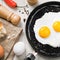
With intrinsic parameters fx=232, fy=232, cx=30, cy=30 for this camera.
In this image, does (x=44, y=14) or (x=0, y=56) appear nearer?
(x=0, y=56)

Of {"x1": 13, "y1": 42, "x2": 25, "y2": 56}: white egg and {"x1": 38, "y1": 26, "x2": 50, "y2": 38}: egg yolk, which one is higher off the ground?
{"x1": 38, "y1": 26, "x2": 50, "y2": 38}: egg yolk

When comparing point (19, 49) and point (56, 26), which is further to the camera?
point (56, 26)

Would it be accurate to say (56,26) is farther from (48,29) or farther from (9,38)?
(9,38)

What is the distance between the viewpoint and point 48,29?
119 cm

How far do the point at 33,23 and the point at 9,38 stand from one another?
5.9 inches

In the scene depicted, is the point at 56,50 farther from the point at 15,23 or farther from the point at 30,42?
the point at 15,23

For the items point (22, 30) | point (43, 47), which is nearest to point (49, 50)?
point (43, 47)

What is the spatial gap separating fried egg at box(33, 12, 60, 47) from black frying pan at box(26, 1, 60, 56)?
0.06ft

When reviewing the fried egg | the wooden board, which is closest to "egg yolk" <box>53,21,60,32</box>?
the fried egg

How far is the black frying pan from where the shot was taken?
1.15 metres

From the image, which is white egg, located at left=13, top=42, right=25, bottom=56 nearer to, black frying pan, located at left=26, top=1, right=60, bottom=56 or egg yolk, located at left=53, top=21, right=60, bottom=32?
black frying pan, located at left=26, top=1, right=60, bottom=56

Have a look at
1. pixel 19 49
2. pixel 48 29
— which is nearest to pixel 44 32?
pixel 48 29

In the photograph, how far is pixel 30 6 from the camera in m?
1.27

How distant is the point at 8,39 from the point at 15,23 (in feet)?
0.30
